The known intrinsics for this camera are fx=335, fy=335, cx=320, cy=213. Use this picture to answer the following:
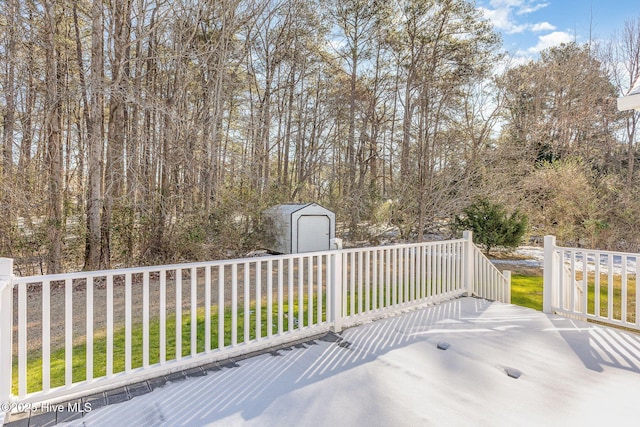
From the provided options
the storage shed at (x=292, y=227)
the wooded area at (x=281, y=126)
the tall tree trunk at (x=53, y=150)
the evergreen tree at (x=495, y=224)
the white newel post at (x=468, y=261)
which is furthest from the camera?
the evergreen tree at (x=495, y=224)

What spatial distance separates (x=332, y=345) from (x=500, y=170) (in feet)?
26.8

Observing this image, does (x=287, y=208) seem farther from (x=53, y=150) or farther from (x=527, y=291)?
(x=527, y=291)

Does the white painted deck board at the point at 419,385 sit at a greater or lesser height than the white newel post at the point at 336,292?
lesser

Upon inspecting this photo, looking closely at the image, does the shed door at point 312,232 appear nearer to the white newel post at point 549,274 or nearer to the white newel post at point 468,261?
the white newel post at point 468,261

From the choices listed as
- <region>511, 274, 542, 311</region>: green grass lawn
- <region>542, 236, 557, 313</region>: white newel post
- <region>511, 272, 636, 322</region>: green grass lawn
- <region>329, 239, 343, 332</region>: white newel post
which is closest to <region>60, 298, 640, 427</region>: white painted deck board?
<region>329, 239, 343, 332</region>: white newel post

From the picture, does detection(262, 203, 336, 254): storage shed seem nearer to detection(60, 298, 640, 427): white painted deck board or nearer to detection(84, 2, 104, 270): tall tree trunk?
detection(84, 2, 104, 270): tall tree trunk

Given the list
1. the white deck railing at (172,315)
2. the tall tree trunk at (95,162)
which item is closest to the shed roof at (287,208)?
the white deck railing at (172,315)

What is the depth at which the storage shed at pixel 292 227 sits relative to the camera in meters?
7.21

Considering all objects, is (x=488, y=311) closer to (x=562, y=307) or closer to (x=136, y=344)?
(x=562, y=307)

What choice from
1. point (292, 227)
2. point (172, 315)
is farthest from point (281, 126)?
point (172, 315)

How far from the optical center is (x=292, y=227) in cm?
716

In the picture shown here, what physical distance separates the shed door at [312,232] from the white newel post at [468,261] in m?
3.68

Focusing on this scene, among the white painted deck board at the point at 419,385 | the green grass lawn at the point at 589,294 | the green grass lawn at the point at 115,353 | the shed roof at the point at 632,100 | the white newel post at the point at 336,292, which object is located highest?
the shed roof at the point at 632,100

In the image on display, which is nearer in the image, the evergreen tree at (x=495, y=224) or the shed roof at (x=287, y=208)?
the shed roof at (x=287, y=208)
